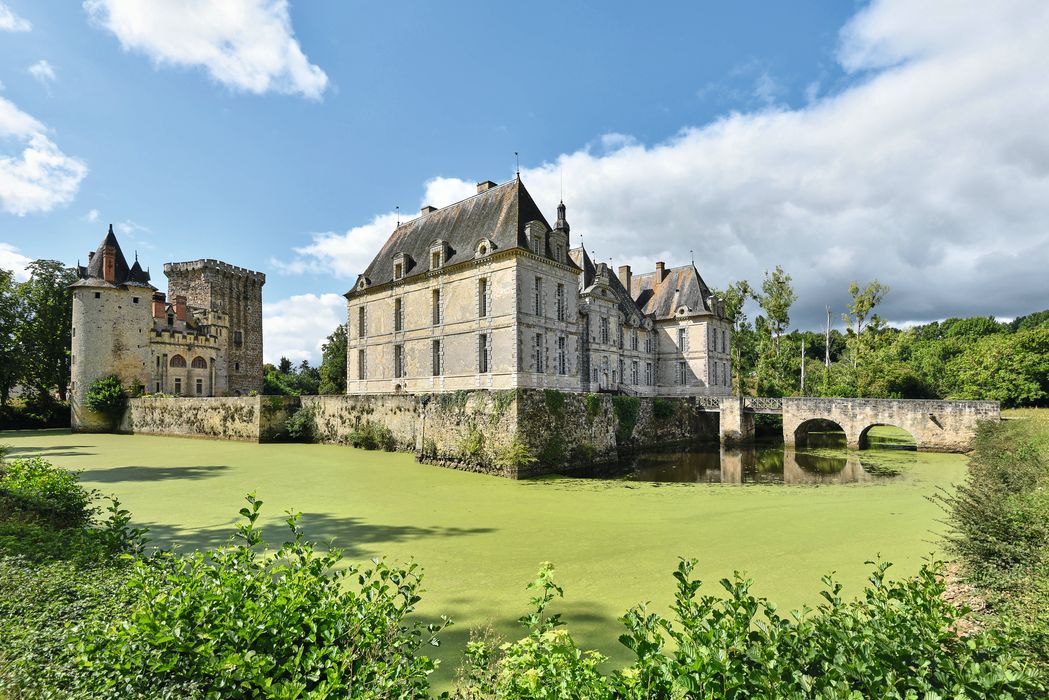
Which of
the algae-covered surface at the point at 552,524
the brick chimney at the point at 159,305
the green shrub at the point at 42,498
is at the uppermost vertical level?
the brick chimney at the point at 159,305

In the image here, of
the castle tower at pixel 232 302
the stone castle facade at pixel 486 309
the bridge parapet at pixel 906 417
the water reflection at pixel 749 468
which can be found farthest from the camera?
the castle tower at pixel 232 302

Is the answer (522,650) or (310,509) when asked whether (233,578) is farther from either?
(310,509)

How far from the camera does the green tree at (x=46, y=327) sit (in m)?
29.2

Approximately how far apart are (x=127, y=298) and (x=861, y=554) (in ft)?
116

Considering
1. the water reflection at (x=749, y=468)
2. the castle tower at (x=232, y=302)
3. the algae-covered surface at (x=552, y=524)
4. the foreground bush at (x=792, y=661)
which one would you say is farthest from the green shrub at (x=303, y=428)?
the foreground bush at (x=792, y=661)

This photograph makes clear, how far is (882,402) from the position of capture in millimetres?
20375

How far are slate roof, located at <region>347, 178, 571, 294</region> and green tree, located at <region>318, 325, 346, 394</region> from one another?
12219mm

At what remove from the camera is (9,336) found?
27.6 m

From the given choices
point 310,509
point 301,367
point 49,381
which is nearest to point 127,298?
point 49,381

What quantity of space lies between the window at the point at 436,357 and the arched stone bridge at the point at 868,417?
13858 millimetres

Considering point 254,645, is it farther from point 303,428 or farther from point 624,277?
point 624,277

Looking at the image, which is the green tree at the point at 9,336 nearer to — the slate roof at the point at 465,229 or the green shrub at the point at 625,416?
the slate roof at the point at 465,229

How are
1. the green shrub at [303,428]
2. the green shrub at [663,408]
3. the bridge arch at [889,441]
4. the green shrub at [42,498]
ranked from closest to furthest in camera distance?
the green shrub at [42,498] < the bridge arch at [889,441] < the green shrub at [303,428] < the green shrub at [663,408]

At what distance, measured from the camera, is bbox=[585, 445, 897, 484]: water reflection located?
14.4 meters
